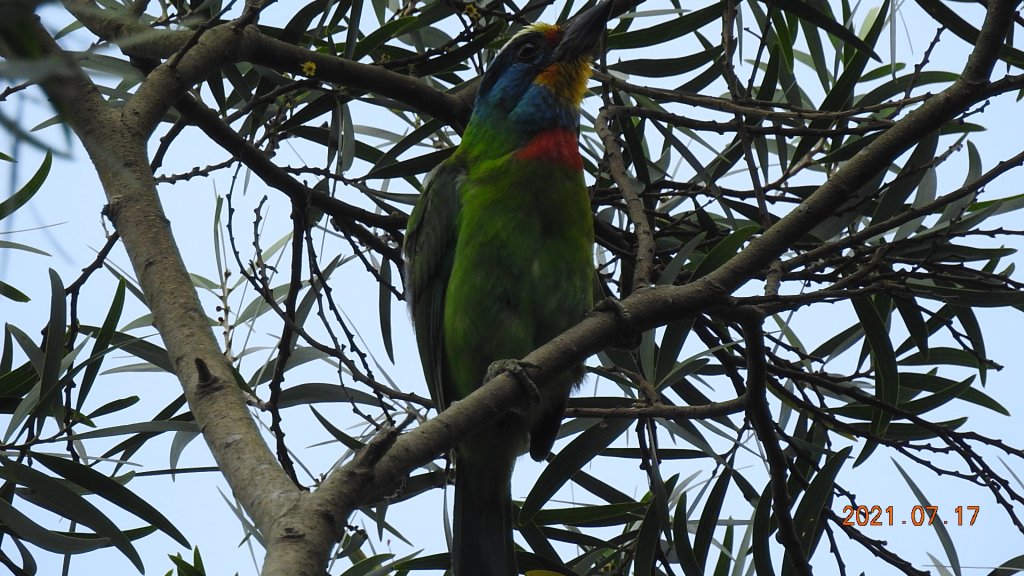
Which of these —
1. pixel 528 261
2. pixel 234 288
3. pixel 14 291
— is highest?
pixel 234 288

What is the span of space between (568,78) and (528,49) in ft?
0.64

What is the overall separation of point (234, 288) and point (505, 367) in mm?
1968

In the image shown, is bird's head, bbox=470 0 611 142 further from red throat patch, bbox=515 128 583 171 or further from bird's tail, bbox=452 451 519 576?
bird's tail, bbox=452 451 519 576

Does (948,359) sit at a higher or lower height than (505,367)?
higher

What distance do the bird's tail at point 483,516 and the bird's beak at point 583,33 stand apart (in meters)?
1.50

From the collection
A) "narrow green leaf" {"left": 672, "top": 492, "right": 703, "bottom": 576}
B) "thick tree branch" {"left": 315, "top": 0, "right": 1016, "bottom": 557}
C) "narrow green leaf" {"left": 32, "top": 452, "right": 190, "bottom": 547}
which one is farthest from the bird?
"narrow green leaf" {"left": 32, "top": 452, "right": 190, "bottom": 547}

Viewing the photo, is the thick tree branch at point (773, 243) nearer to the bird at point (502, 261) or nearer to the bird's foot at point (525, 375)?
the bird's foot at point (525, 375)

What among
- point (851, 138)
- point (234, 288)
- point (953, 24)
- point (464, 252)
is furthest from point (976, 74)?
point (234, 288)

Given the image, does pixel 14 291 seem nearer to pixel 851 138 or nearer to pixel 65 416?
pixel 65 416

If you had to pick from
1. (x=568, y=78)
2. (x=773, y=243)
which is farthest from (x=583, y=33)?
(x=773, y=243)

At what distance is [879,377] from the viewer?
9.76 feet

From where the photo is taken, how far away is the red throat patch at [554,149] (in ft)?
11.0

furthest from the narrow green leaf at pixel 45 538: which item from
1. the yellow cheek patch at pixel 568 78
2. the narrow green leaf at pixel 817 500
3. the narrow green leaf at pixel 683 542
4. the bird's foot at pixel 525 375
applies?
the yellow cheek patch at pixel 568 78

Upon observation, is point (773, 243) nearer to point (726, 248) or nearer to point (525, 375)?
point (726, 248)
